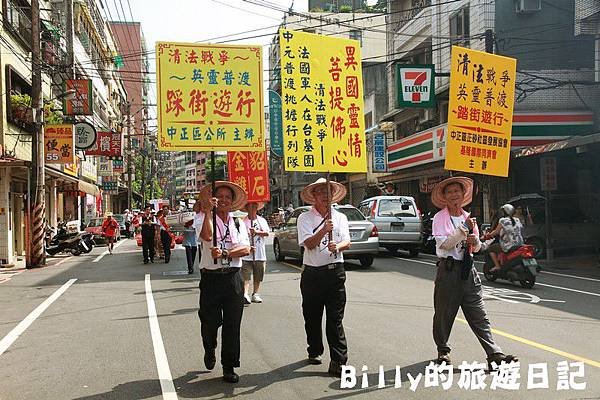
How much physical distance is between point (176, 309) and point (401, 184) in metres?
25.7

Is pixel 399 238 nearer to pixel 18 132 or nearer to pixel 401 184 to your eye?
pixel 18 132

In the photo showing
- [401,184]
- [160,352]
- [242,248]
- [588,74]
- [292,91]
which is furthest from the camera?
[401,184]

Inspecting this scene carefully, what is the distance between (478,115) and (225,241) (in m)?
3.16

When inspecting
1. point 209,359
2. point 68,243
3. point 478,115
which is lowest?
point 209,359

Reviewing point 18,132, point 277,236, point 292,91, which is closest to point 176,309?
point 292,91

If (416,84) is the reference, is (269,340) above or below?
below

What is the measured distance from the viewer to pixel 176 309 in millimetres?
9742

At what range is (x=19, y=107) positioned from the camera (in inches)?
821

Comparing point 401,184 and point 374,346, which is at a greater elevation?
point 401,184

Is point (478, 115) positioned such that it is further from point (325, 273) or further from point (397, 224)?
point (397, 224)

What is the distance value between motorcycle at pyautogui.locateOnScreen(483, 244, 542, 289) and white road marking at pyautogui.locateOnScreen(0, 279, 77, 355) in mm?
8583

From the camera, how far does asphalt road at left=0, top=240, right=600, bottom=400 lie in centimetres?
543

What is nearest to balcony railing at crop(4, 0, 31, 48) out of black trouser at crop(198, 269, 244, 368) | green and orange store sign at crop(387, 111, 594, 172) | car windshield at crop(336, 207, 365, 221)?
car windshield at crop(336, 207, 365, 221)

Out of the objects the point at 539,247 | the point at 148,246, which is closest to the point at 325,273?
the point at 539,247
